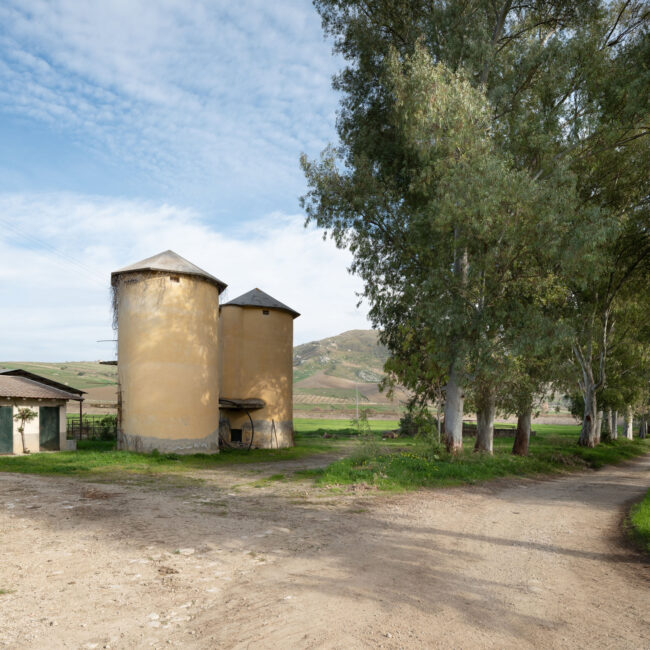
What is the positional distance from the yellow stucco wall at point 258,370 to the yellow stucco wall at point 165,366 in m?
5.09

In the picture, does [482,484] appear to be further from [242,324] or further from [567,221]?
[242,324]

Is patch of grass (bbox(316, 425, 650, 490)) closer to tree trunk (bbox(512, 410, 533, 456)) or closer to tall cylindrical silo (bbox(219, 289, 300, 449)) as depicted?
tree trunk (bbox(512, 410, 533, 456))

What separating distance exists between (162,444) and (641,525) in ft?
63.5

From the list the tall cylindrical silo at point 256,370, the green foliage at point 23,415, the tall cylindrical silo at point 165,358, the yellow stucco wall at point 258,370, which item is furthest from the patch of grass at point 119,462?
the yellow stucco wall at point 258,370

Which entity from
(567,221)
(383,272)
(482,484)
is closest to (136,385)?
(383,272)

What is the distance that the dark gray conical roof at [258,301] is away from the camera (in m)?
32.3

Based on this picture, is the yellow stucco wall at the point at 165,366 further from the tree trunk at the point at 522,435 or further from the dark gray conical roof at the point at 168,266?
the tree trunk at the point at 522,435

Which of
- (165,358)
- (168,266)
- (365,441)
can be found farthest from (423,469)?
(168,266)

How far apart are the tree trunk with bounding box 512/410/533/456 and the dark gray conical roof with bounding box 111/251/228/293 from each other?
57.3 ft

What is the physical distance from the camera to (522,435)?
27.4 metres

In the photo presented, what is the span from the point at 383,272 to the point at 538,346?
7062mm

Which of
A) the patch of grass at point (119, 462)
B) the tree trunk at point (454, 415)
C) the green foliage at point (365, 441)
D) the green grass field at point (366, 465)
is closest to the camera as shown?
Answer: the green grass field at point (366, 465)

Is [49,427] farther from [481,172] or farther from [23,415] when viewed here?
[481,172]

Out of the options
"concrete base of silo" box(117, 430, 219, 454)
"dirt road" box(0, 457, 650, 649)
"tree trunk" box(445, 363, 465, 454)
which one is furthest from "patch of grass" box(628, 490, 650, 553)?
"concrete base of silo" box(117, 430, 219, 454)
